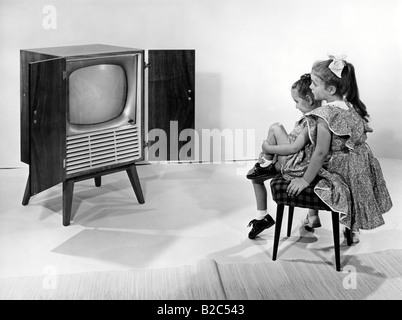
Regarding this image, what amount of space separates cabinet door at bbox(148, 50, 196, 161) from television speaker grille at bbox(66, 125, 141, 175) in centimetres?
11

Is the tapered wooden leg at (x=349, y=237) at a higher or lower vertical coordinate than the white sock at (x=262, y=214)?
lower

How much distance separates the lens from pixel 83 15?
4152 millimetres

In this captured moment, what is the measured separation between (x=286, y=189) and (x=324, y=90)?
39cm

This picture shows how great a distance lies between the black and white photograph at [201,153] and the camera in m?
2.96

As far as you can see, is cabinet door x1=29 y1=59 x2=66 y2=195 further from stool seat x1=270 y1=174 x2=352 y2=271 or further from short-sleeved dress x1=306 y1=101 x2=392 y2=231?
short-sleeved dress x1=306 y1=101 x2=392 y2=231

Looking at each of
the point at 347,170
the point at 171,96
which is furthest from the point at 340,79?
the point at 171,96

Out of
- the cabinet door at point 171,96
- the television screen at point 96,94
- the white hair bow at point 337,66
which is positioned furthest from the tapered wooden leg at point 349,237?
the television screen at point 96,94

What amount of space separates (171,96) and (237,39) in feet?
2.35

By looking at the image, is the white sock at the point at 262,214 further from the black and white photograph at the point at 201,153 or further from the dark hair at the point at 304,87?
the dark hair at the point at 304,87

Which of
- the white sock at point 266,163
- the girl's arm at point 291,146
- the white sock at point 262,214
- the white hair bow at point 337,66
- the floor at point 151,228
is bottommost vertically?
the floor at point 151,228

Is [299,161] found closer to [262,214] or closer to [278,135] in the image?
[278,135]
